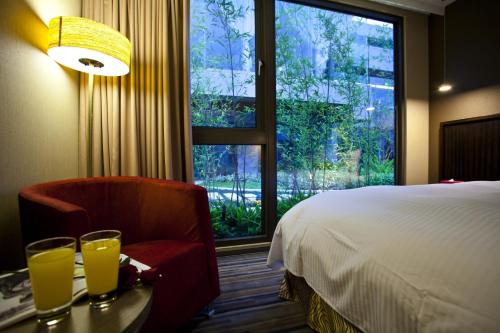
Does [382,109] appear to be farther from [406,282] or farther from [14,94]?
[14,94]

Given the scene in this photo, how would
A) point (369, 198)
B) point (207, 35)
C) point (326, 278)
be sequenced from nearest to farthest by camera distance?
point (326, 278)
point (369, 198)
point (207, 35)

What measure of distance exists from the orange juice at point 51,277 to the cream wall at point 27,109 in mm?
920

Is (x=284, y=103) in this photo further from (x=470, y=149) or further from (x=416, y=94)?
(x=470, y=149)

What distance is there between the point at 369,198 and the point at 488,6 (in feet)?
9.41

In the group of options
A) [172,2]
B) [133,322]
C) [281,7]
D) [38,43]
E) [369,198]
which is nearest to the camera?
[133,322]

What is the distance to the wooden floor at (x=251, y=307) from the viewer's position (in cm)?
129

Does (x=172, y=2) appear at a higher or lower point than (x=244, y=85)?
higher

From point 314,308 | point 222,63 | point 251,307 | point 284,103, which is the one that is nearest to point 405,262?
point 314,308

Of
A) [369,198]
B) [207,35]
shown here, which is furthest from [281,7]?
[369,198]

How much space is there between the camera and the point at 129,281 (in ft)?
1.85

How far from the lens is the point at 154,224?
1420 millimetres

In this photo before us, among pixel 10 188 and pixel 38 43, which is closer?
pixel 10 188

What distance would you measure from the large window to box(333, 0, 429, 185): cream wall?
0.11 m

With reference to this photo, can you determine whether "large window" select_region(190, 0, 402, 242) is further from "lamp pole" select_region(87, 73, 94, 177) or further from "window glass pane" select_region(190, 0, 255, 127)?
"lamp pole" select_region(87, 73, 94, 177)
